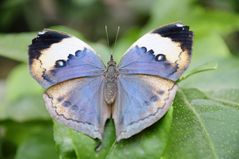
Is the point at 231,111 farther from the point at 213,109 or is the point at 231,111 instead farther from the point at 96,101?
the point at 96,101

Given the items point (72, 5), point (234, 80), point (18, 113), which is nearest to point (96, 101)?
point (234, 80)

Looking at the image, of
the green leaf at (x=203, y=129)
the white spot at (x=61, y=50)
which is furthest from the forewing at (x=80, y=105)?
the green leaf at (x=203, y=129)

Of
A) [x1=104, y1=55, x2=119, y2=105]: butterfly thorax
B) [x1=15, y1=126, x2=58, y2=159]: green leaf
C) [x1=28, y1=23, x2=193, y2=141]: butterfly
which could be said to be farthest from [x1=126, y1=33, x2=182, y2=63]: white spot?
[x1=15, y1=126, x2=58, y2=159]: green leaf

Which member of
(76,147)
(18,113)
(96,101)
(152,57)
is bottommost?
(18,113)

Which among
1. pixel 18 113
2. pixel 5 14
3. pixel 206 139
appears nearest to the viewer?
pixel 206 139

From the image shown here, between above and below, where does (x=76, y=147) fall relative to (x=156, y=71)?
below

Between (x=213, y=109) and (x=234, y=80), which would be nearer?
(x=213, y=109)

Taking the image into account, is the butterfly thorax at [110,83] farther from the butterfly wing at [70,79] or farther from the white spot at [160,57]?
the white spot at [160,57]

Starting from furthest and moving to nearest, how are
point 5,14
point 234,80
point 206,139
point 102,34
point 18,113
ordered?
point 102,34 < point 5,14 < point 18,113 < point 234,80 < point 206,139
